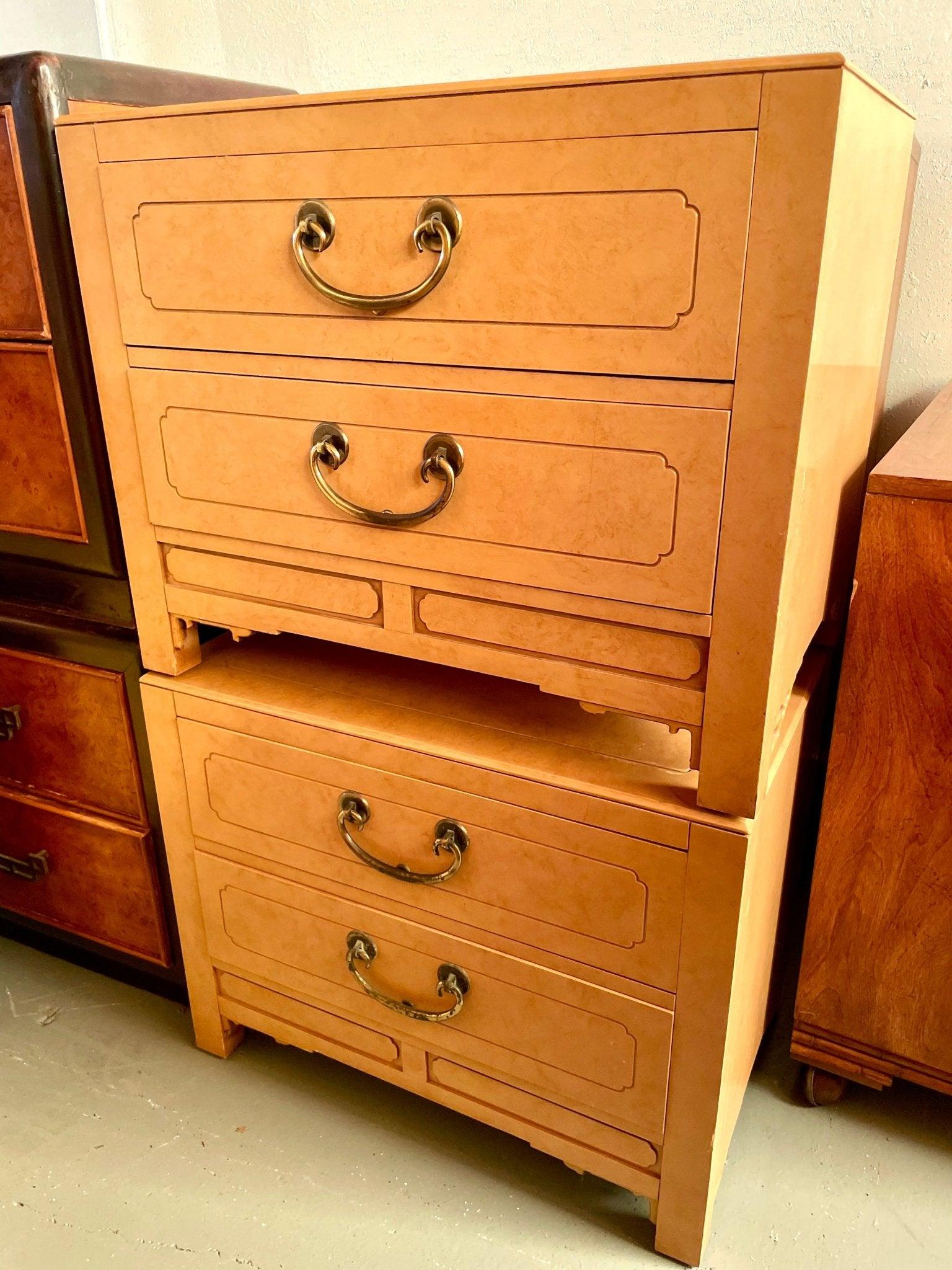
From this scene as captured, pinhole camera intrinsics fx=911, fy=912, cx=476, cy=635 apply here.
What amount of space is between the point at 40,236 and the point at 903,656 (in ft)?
3.00

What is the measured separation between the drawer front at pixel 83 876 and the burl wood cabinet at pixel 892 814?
788mm

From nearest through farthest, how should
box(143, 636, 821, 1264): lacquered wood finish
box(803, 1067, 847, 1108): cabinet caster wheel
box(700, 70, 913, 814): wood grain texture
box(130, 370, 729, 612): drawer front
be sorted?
box(700, 70, 913, 814): wood grain texture, box(130, 370, 729, 612): drawer front, box(143, 636, 821, 1264): lacquered wood finish, box(803, 1067, 847, 1108): cabinet caster wheel

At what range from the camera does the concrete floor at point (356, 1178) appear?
0.92 metres

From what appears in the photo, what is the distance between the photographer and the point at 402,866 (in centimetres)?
90

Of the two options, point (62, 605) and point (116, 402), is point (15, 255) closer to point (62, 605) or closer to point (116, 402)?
point (116, 402)

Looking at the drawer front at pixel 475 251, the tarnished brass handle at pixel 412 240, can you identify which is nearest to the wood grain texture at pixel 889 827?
the drawer front at pixel 475 251

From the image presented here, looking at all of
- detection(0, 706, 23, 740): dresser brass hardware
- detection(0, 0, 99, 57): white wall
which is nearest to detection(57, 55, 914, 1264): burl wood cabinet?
detection(0, 706, 23, 740): dresser brass hardware

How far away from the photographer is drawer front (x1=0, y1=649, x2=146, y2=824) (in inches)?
41.9

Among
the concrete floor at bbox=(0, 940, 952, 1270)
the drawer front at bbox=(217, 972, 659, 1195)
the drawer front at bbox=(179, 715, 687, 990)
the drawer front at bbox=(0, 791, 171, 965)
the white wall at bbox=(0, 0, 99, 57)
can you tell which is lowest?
the concrete floor at bbox=(0, 940, 952, 1270)

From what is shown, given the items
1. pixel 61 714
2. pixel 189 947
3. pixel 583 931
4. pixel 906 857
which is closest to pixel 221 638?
pixel 61 714

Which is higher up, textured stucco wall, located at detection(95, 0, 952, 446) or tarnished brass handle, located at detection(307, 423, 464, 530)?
textured stucco wall, located at detection(95, 0, 952, 446)

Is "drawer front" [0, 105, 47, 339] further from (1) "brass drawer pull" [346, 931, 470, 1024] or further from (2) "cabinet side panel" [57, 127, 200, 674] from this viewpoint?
(1) "brass drawer pull" [346, 931, 470, 1024]

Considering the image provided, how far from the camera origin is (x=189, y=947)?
1.10 metres

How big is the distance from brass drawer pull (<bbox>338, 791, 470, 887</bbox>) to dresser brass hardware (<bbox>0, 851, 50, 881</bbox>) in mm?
517
